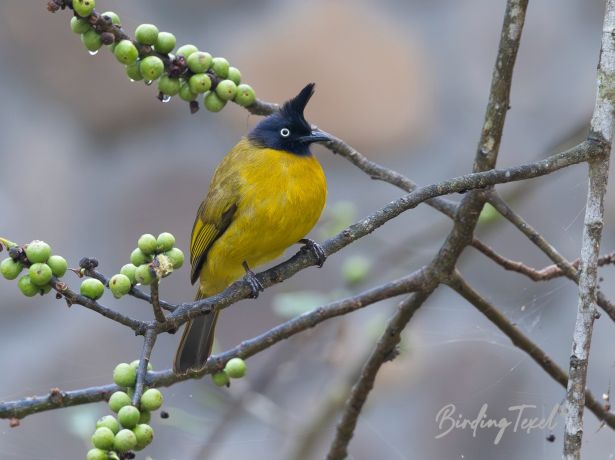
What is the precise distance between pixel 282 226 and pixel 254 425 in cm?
103

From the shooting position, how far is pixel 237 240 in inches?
107

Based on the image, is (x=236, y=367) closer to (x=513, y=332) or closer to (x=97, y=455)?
(x=513, y=332)

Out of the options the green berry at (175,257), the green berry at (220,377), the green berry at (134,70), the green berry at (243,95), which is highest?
the green berry at (243,95)

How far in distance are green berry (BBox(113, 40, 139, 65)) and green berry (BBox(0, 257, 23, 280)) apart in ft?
1.85

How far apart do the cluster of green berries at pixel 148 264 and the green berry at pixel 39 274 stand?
0.11 meters

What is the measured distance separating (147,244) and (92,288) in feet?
0.42

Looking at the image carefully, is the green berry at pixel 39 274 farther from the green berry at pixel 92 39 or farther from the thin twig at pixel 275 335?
the green berry at pixel 92 39

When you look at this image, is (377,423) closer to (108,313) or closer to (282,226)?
(282,226)

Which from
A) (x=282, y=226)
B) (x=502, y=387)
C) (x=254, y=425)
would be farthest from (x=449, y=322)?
(x=282, y=226)

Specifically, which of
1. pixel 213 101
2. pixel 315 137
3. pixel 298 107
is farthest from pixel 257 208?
pixel 213 101

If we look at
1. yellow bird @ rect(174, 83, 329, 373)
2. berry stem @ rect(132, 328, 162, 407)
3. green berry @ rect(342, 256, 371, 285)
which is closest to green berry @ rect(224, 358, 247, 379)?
yellow bird @ rect(174, 83, 329, 373)

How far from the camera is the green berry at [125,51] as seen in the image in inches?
80.5

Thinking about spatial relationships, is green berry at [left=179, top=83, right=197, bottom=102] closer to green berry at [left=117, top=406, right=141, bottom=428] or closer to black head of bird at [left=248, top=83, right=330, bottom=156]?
black head of bird at [left=248, top=83, right=330, bottom=156]

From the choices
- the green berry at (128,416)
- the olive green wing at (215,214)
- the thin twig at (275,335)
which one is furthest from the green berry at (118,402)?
the olive green wing at (215,214)
